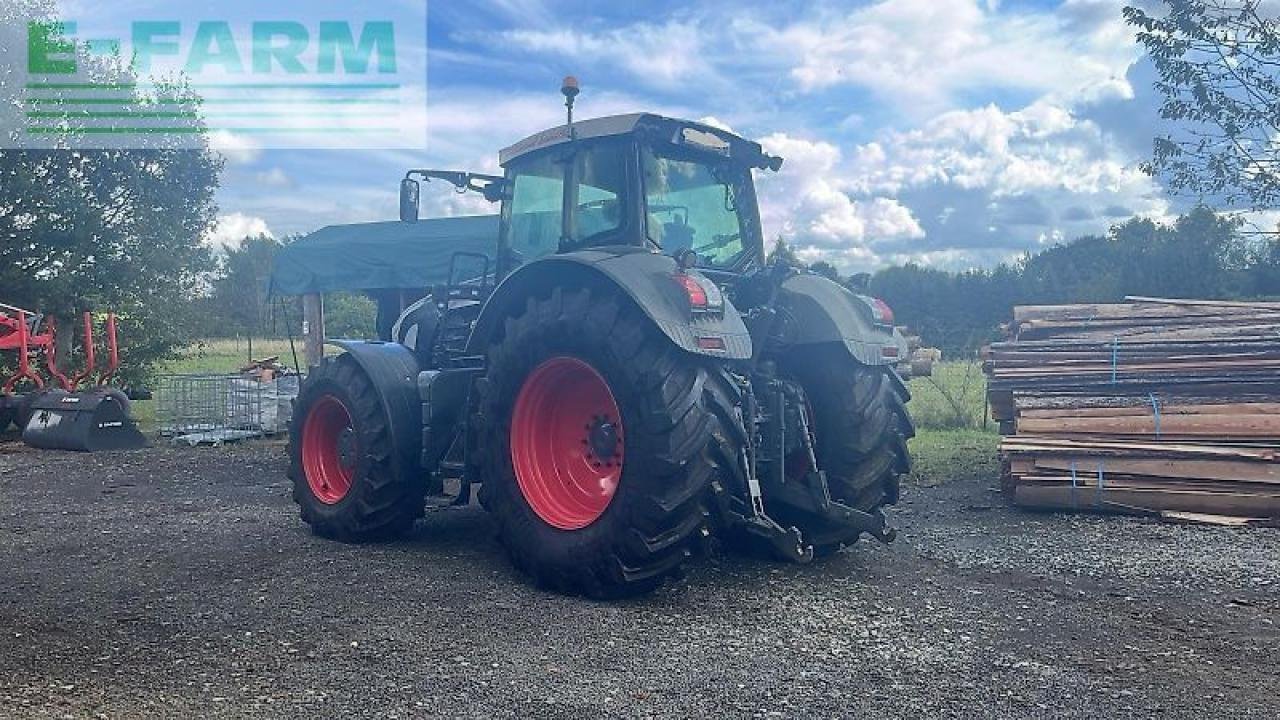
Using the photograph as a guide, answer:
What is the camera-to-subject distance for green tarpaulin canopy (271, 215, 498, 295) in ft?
36.4

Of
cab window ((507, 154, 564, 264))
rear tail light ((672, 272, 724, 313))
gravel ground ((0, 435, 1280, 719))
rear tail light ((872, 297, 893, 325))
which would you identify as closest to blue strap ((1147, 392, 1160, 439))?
gravel ground ((0, 435, 1280, 719))

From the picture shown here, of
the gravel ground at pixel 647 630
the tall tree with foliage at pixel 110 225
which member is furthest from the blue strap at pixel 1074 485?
the tall tree with foliage at pixel 110 225

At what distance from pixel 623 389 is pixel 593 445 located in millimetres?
530

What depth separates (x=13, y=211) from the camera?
1353 cm

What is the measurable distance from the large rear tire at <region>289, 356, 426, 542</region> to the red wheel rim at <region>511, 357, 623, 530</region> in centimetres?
109

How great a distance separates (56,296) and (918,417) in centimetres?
1247

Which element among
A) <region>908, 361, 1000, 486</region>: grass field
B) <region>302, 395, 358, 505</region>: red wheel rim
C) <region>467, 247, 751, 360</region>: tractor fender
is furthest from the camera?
<region>908, 361, 1000, 486</region>: grass field

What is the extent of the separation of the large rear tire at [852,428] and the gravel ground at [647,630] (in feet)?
1.26

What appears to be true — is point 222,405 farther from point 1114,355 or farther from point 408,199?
point 1114,355

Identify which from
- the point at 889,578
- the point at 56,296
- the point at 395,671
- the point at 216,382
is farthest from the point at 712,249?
the point at 56,296

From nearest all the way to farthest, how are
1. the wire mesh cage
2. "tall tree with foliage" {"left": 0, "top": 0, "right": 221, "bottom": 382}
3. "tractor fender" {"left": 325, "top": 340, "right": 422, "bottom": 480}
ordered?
"tractor fender" {"left": 325, "top": 340, "right": 422, "bottom": 480}, the wire mesh cage, "tall tree with foliage" {"left": 0, "top": 0, "right": 221, "bottom": 382}

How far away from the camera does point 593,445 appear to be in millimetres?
4812

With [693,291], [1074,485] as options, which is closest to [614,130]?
[693,291]

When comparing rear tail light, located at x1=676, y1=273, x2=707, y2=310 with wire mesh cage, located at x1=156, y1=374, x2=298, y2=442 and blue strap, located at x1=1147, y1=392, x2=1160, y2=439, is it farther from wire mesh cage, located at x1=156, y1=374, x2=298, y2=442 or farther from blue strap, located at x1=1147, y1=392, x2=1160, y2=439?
wire mesh cage, located at x1=156, y1=374, x2=298, y2=442
